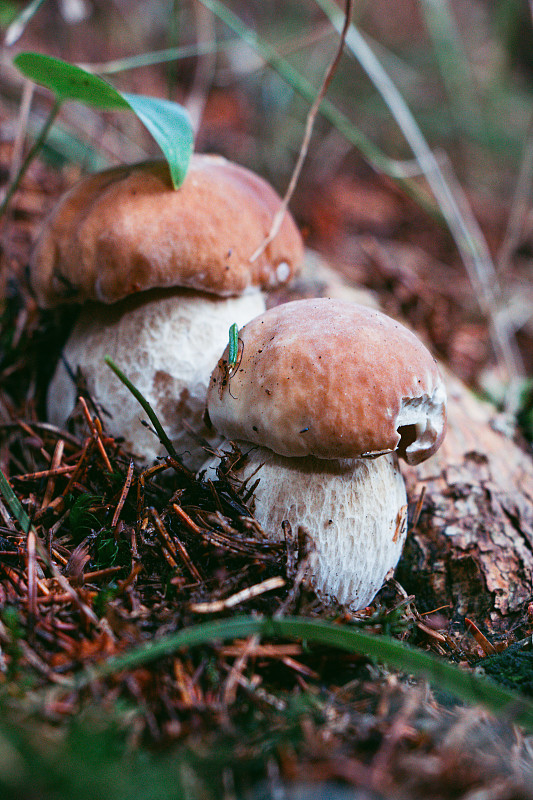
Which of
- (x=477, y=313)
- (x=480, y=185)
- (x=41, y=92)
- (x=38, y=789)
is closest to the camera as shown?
(x=38, y=789)

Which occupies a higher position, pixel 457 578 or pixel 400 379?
pixel 400 379

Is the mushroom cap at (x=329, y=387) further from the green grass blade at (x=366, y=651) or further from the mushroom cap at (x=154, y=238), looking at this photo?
the green grass blade at (x=366, y=651)

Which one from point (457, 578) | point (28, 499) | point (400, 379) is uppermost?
point (400, 379)

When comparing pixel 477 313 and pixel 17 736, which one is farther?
pixel 477 313

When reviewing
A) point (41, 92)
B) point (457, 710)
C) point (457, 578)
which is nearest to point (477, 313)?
point (457, 578)

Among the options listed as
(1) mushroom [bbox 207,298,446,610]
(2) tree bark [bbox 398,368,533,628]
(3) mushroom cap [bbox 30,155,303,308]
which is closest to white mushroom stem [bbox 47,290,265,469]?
(3) mushroom cap [bbox 30,155,303,308]

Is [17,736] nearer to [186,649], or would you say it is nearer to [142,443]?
[186,649]

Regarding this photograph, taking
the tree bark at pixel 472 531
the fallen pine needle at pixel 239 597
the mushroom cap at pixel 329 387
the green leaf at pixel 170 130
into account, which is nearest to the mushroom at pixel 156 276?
the green leaf at pixel 170 130

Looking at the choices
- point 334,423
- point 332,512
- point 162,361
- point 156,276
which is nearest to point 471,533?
point 332,512
